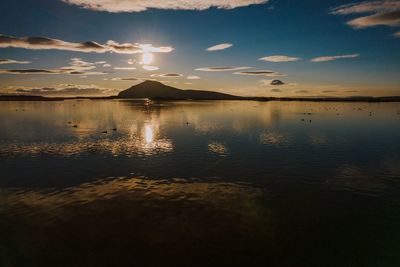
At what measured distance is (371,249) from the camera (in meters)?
17.7

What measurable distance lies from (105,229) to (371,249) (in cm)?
1611

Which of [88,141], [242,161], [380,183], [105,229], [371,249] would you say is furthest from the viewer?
[88,141]

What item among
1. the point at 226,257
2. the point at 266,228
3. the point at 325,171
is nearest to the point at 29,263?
the point at 226,257

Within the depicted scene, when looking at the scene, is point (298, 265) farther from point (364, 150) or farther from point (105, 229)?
point (364, 150)

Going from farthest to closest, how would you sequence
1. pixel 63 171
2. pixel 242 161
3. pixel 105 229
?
1. pixel 242 161
2. pixel 63 171
3. pixel 105 229

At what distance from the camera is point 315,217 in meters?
21.9

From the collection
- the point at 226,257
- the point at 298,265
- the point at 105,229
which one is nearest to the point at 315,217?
the point at 298,265

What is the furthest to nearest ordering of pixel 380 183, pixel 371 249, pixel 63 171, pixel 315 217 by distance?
pixel 63 171 → pixel 380 183 → pixel 315 217 → pixel 371 249

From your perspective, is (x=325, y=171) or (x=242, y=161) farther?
(x=242, y=161)

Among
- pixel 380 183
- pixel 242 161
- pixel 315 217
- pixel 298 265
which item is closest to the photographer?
pixel 298 265

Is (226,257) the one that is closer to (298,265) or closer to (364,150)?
(298,265)

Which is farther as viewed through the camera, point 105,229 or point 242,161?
point 242,161

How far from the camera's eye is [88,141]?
54406mm

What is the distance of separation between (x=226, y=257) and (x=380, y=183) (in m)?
20.7
